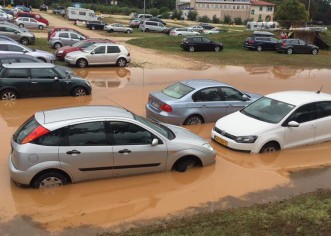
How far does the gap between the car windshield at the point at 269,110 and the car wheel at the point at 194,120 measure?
1719mm

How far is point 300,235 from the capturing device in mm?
5824

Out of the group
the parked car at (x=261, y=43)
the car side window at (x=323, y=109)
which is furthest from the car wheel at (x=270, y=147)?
the parked car at (x=261, y=43)

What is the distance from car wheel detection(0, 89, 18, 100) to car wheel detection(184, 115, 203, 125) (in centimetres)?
699

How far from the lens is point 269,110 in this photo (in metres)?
11.2

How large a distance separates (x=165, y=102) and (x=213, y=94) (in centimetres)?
170

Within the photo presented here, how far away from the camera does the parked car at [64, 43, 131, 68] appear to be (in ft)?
80.0

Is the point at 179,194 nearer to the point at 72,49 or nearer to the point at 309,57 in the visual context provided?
the point at 72,49

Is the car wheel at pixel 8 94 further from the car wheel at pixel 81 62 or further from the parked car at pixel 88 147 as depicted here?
the car wheel at pixel 81 62

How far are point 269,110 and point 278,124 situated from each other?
0.76 m

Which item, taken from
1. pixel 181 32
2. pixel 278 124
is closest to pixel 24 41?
pixel 181 32

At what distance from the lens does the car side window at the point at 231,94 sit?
13281 millimetres

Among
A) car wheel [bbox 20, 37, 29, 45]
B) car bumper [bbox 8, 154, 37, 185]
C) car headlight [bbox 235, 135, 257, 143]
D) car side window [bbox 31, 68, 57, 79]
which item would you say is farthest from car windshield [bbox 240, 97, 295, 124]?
car wheel [bbox 20, 37, 29, 45]

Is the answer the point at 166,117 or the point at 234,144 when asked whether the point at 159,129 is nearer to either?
the point at 234,144

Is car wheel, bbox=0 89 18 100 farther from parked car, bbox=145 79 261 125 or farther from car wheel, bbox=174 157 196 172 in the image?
car wheel, bbox=174 157 196 172
